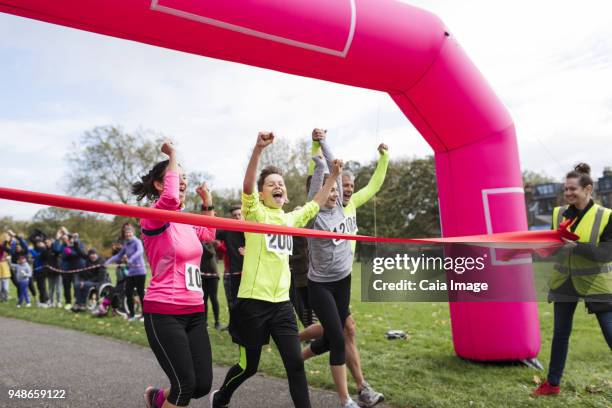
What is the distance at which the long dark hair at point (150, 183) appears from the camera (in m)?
3.42

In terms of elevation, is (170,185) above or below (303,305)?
above

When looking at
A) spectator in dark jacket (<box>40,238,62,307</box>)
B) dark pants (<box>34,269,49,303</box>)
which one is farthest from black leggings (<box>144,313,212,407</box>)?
dark pants (<box>34,269,49,303</box>)

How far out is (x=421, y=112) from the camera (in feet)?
16.6

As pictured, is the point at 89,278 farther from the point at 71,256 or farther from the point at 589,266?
the point at 589,266

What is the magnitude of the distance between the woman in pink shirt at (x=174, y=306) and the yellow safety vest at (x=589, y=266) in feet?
10.1

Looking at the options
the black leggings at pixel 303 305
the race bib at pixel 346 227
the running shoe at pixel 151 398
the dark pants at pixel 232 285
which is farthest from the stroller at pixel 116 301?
the running shoe at pixel 151 398

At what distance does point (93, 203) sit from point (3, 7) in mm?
1457

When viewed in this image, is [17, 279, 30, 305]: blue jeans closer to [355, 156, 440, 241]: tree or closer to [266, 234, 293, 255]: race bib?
[266, 234, 293, 255]: race bib

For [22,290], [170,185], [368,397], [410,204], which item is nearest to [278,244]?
[170,185]

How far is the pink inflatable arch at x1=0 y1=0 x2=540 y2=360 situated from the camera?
3.39m

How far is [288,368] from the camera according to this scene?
133 inches

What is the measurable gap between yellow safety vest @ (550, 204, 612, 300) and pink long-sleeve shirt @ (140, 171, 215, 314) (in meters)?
3.10

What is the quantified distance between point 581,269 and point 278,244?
2.61m

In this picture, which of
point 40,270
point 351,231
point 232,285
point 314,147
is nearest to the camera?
point 314,147
